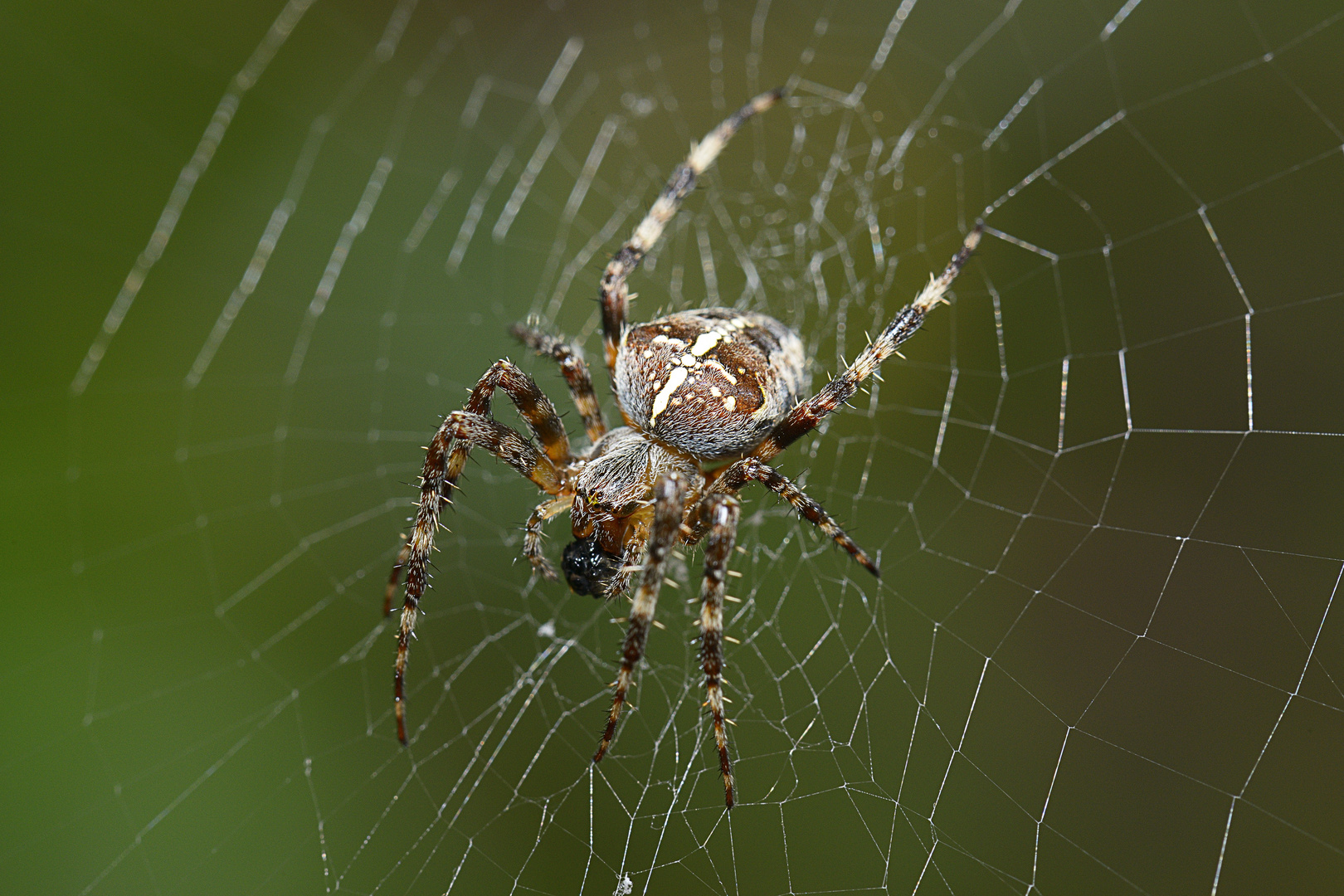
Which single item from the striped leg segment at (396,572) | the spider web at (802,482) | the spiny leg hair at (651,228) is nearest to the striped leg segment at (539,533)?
the striped leg segment at (396,572)

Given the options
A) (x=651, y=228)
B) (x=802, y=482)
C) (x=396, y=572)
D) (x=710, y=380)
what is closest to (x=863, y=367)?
(x=710, y=380)

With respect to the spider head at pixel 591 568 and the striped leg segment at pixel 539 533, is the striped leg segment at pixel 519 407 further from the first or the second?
the spider head at pixel 591 568

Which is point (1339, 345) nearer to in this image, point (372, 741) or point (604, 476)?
point (604, 476)

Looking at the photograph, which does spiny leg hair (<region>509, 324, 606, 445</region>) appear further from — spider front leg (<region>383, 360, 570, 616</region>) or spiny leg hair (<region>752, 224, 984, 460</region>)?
spiny leg hair (<region>752, 224, 984, 460</region>)

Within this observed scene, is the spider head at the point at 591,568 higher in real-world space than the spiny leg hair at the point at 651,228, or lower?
lower

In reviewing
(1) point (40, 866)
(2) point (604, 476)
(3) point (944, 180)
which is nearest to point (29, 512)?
(1) point (40, 866)

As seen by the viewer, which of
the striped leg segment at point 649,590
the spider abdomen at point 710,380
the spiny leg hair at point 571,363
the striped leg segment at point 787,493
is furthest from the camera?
the spiny leg hair at point 571,363

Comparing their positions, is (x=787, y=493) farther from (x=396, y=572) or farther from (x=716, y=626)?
(x=396, y=572)

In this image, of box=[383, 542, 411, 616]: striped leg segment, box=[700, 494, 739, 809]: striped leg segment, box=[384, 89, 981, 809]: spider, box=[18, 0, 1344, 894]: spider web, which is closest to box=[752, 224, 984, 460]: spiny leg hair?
box=[384, 89, 981, 809]: spider
